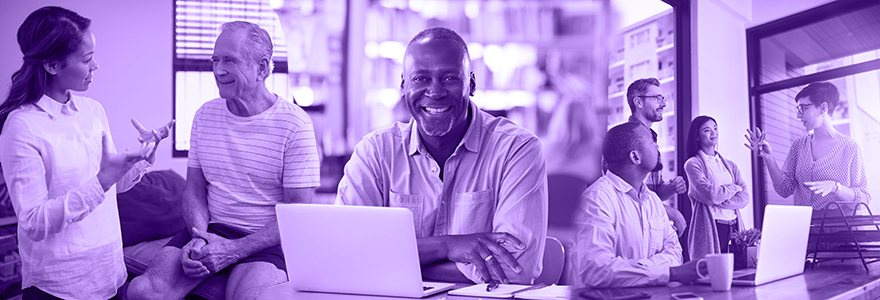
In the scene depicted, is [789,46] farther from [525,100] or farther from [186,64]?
[186,64]

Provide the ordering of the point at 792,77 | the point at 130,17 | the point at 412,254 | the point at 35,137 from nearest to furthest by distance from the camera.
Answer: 1. the point at 412,254
2. the point at 35,137
3. the point at 792,77
4. the point at 130,17

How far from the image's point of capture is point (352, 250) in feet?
4.28

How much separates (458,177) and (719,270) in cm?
70

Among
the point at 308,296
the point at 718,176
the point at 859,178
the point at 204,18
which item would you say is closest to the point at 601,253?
the point at 718,176

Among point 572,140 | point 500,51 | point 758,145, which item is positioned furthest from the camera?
point 758,145

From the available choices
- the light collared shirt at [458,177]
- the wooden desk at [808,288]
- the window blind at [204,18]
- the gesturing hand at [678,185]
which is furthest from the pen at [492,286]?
the window blind at [204,18]

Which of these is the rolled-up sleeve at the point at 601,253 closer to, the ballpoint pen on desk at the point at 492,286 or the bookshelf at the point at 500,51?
the bookshelf at the point at 500,51

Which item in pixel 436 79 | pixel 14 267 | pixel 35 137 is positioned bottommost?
pixel 14 267

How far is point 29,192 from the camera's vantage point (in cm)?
189

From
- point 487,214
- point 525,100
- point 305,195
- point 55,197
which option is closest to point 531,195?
point 487,214

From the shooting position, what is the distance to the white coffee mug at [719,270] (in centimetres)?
145

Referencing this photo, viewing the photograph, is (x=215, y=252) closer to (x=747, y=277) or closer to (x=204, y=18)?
(x=747, y=277)

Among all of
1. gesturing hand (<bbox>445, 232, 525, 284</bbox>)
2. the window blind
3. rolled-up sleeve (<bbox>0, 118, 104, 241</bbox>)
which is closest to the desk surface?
gesturing hand (<bbox>445, 232, 525, 284</bbox>)

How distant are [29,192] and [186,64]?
5.75 feet
